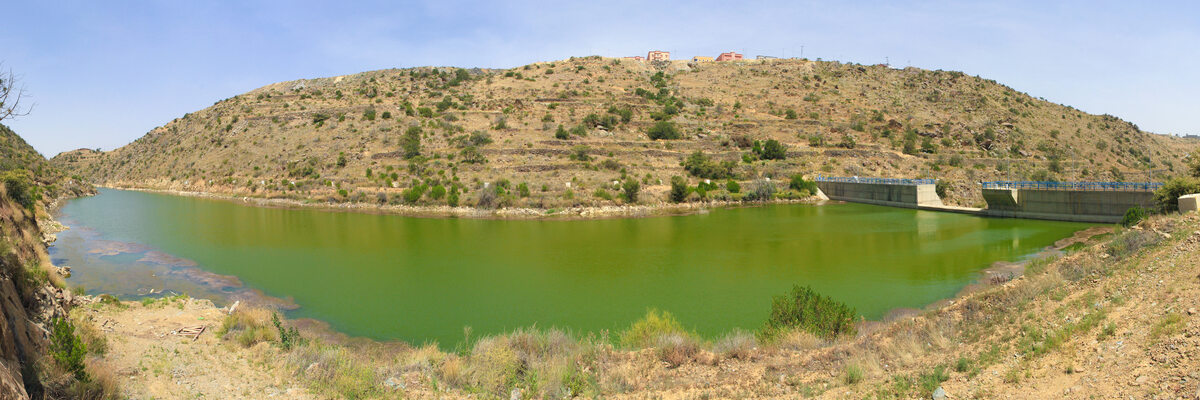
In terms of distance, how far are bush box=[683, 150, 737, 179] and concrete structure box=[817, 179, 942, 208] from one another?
7595 mm

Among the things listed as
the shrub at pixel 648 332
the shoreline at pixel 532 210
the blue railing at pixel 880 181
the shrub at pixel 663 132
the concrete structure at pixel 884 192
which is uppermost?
the shrub at pixel 663 132

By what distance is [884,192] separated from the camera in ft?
129

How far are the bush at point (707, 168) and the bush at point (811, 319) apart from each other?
34853 millimetres

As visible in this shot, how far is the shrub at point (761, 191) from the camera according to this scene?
4181 centimetres

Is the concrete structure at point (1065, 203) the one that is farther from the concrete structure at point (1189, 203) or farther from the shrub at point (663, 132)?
the shrub at point (663, 132)

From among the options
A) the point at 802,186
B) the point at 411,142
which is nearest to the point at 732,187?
the point at 802,186

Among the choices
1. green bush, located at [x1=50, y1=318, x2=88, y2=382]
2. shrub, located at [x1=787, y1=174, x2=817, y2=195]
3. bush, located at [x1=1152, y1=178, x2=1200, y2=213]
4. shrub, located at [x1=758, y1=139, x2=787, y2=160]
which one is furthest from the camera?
shrub, located at [x1=758, y1=139, x2=787, y2=160]

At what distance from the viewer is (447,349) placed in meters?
10.7

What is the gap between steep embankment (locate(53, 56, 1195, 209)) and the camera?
42.8 metres

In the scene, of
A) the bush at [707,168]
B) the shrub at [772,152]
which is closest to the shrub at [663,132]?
the bush at [707,168]

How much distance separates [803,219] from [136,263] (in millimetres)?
31403

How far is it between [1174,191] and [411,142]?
4613 centimetres

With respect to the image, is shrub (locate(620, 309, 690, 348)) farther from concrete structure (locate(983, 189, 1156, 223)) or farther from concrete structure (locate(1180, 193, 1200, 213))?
concrete structure (locate(983, 189, 1156, 223))

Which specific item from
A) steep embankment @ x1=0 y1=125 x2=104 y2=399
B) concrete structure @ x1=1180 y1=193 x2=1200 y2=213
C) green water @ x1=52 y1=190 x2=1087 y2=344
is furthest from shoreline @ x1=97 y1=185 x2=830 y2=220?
steep embankment @ x1=0 y1=125 x2=104 y2=399
